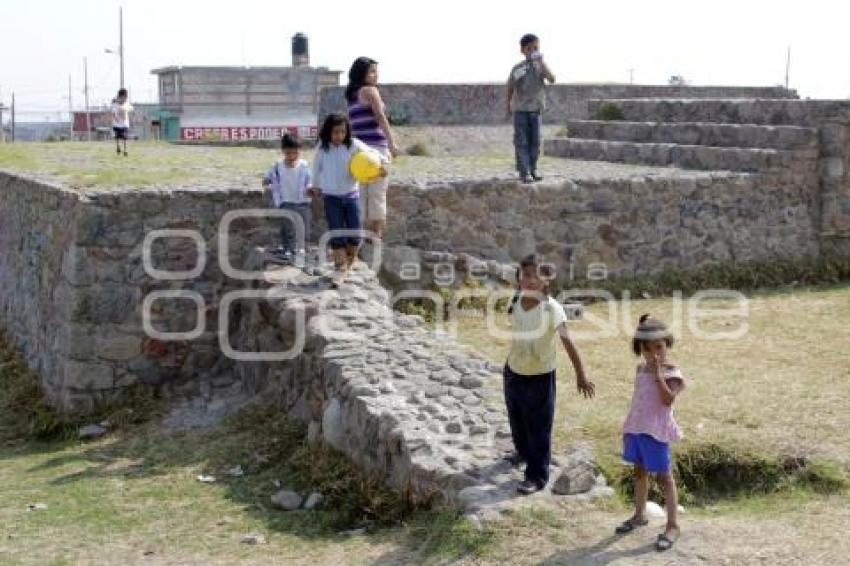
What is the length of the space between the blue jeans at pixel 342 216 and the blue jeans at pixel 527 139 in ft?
8.84

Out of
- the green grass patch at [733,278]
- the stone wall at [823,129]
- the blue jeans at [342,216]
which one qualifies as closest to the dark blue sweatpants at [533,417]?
the blue jeans at [342,216]

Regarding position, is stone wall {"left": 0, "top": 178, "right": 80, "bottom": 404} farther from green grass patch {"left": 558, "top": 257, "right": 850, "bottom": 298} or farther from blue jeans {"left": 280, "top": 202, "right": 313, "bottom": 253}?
green grass patch {"left": 558, "top": 257, "right": 850, "bottom": 298}

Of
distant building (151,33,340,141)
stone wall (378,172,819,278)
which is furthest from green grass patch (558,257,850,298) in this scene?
distant building (151,33,340,141)

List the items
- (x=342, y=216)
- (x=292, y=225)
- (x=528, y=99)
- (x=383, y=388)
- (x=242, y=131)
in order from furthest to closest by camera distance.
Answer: (x=242, y=131)
(x=528, y=99)
(x=292, y=225)
(x=342, y=216)
(x=383, y=388)

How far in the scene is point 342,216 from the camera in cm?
905

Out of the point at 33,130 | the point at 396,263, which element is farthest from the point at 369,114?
the point at 33,130

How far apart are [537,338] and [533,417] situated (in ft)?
1.21

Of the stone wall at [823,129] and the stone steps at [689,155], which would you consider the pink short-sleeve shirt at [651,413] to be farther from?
the stone wall at [823,129]

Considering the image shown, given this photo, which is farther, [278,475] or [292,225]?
[292,225]

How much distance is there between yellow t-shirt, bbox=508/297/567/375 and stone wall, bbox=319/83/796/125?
1982cm

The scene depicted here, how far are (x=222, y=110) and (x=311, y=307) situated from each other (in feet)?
98.0

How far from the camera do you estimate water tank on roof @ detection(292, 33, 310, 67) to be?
38500 millimetres

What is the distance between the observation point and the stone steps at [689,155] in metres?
12.2

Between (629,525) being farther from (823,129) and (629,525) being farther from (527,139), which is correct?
(823,129)
